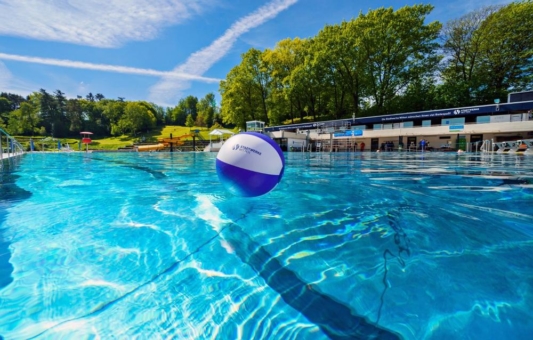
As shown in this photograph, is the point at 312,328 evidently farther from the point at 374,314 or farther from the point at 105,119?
the point at 105,119

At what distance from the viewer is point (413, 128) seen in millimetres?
36469

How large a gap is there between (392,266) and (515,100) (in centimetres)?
4464

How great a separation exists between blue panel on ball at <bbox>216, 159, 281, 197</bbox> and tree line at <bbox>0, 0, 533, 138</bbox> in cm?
4177

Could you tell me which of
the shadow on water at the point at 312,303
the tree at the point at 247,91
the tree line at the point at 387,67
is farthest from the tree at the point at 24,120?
the shadow on water at the point at 312,303

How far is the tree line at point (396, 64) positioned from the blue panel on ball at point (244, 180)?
41.8 m

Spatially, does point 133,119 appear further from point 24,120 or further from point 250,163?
point 250,163

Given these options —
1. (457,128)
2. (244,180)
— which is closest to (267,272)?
(244,180)

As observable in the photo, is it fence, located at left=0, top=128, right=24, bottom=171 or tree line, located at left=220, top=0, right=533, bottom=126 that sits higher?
tree line, located at left=220, top=0, right=533, bottom=126

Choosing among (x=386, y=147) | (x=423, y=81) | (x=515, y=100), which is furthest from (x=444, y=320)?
(x=423, y=81)

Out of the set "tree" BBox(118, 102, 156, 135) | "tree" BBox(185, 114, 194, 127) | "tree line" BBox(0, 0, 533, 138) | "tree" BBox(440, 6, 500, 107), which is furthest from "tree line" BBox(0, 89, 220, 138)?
"tree" BBox(440, 6, 500, 107)

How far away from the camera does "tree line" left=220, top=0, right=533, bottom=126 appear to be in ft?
117

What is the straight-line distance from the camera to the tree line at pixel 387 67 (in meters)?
36.0

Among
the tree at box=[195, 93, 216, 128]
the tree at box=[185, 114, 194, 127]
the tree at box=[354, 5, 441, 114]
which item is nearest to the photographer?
the tree at box=[354, 5, 441, 114]

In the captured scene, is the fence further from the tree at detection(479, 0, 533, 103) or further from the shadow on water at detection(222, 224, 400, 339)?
the tree at detection(479, 0, 533, 103)
